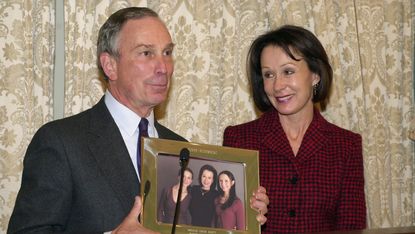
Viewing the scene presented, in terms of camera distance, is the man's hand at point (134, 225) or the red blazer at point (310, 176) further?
the red blazer at point (310, 176)

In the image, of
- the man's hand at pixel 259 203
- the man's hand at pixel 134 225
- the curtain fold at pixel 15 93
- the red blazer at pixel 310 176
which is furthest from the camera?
the curtain fold at pixel 15 93

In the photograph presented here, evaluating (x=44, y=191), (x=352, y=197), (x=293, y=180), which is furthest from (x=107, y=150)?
(x=352, y=197)

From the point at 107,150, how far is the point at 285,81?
1010mm

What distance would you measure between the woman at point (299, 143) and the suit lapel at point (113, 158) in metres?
0.78

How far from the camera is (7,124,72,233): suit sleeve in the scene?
96.0 inches

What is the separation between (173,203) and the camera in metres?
2.38

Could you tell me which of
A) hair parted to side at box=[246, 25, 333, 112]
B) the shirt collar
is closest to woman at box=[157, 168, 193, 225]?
the shirt collar

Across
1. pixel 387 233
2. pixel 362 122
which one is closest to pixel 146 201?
pixel 387 233

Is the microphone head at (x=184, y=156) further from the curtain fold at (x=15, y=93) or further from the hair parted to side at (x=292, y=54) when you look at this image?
the curtain fold at (x=15, y=93)

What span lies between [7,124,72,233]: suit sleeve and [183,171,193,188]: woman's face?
43 cm

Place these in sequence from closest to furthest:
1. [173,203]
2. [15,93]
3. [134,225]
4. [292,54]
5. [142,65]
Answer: [134,225] → [173,203] → [142,65] → [292,54] → [15,93]

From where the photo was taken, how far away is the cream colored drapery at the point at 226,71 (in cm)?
343

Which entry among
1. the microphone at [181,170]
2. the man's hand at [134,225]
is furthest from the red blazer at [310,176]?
the man's hand at [134,225]

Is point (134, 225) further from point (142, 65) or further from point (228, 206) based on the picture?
point (142, 65)
